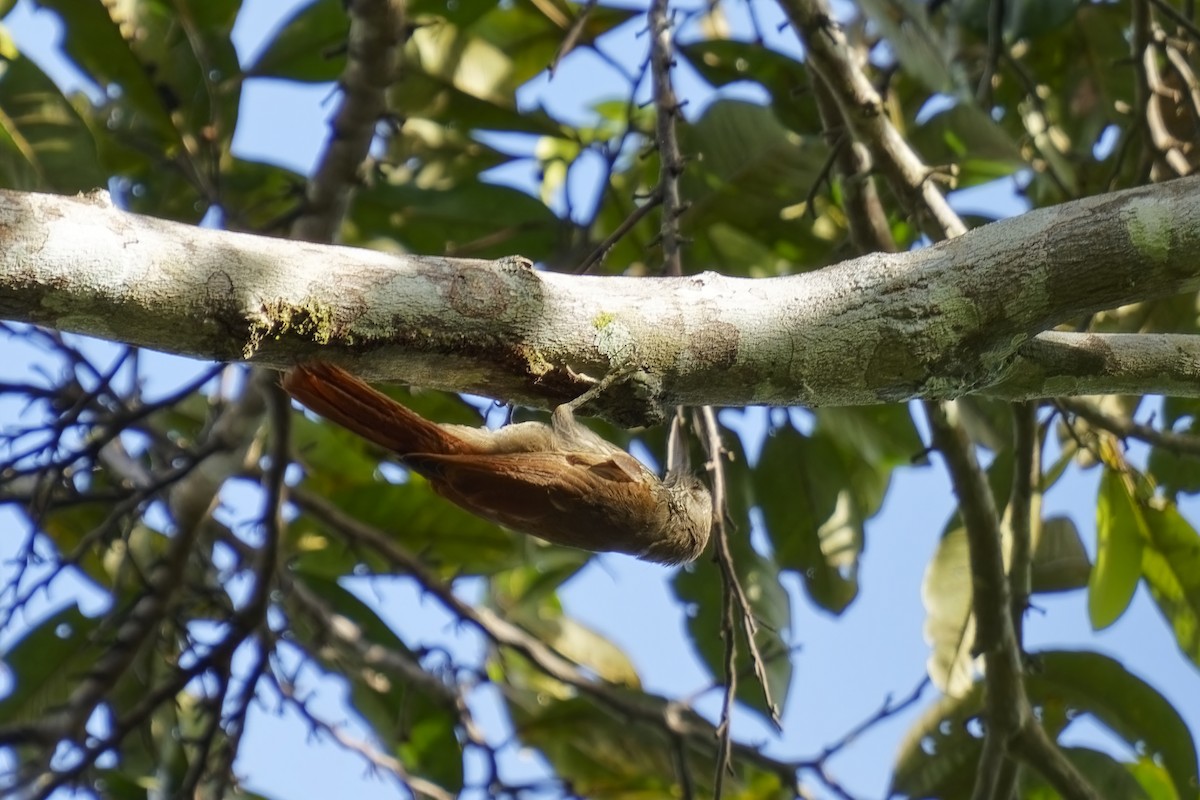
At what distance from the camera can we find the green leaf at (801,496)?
331 cm

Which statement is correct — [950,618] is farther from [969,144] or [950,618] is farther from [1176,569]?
[969,144]

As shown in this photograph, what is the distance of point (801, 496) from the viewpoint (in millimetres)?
3328

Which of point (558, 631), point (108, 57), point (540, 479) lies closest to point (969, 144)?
point (540, 479)

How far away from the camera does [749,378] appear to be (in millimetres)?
1651

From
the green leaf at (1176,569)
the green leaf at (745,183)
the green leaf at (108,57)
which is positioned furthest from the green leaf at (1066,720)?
the green leaf at (108,57)

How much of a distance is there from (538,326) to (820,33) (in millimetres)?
1172

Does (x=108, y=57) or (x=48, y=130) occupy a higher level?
(x=108, y=57)

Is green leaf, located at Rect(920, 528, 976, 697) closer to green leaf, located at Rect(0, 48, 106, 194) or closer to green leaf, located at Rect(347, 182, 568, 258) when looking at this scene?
green leaf, located at Rect(347, 182, 568, 258)

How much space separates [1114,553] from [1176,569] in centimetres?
21

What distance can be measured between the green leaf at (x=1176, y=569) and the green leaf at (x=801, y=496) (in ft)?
2.65

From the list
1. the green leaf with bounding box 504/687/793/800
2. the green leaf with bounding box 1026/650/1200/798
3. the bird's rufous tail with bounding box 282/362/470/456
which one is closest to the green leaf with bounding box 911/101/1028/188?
the green leaf with bounding box 1026/650/1200/798

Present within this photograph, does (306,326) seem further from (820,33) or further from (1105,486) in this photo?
(1105,486)

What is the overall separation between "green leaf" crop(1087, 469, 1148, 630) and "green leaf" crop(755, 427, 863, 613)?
0.68 meters

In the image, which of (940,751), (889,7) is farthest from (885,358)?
(940,751)
